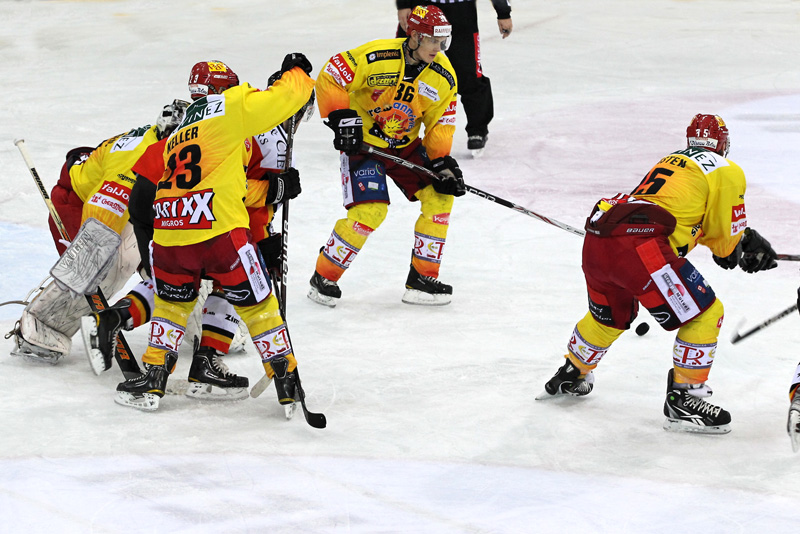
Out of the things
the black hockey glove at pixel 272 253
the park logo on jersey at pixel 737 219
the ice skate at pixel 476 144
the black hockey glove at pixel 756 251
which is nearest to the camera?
the park logo on jersey at pixel 737 219

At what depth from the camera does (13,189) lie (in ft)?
21.5

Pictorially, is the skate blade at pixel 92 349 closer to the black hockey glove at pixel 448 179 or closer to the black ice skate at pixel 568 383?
the black ice skate at pixel 568 383

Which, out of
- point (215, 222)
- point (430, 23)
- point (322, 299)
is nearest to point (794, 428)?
point (215, 222)

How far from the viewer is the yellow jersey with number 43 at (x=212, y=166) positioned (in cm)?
343

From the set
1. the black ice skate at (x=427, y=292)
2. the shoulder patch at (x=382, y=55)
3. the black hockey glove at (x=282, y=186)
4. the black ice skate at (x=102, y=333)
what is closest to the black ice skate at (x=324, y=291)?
the black ice skate at (x=427, y=292)

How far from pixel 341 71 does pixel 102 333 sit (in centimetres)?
180

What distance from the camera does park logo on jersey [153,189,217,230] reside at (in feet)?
11.2

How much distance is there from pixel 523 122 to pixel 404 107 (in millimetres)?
3356

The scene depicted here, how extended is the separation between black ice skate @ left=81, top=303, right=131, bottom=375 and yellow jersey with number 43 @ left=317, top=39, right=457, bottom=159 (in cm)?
156

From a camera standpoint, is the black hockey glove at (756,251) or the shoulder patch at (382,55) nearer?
the black hockey glove at (756,251)

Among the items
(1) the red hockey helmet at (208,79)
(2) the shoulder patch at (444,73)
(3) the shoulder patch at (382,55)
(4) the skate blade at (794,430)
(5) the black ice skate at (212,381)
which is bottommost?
(5) the black ice skate at (212,381)

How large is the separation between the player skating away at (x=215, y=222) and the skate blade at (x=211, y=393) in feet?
0.61

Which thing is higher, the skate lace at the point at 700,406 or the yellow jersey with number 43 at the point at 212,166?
the yellow jersey with number 43 at the point at 212,166

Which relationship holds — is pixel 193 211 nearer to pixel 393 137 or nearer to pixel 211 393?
pixel 211 393
